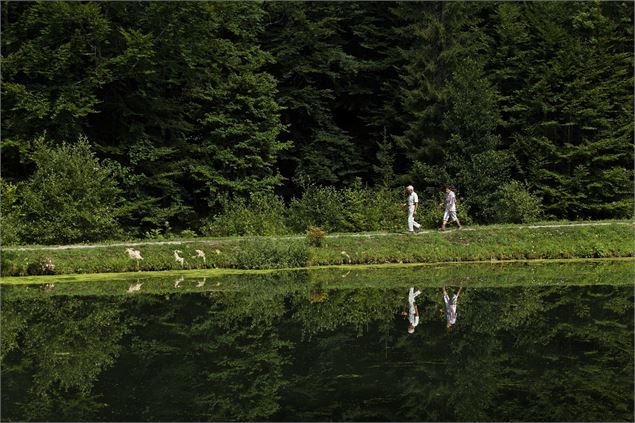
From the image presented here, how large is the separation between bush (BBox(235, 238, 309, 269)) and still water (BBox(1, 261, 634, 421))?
3.58 m

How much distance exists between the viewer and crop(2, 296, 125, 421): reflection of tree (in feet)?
36.8

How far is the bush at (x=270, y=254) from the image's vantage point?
2656 cm

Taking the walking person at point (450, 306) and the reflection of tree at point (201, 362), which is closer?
the reflection of tree at point (201, 362)

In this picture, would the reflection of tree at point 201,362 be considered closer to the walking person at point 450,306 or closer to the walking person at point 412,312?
the walking person at point 412,312

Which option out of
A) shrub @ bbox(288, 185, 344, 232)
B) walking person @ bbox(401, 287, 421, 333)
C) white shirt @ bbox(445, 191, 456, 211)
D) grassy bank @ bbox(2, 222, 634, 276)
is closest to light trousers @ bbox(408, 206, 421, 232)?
grassy bank @ bbox(2, 222, 634, 276)

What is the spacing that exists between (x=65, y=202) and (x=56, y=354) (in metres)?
15.3

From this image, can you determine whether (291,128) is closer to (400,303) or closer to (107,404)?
(400,303)

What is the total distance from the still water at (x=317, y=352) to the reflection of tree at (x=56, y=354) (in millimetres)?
43

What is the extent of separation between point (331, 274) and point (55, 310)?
957cm

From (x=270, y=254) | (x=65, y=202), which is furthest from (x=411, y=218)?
→ (x=65, y=202)

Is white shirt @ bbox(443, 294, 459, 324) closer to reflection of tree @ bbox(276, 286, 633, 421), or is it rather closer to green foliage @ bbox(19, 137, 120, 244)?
reflection of tree @ bbox(276, 286, 633, 421)

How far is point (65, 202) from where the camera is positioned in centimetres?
2888

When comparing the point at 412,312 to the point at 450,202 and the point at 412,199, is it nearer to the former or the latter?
the point at 412,199

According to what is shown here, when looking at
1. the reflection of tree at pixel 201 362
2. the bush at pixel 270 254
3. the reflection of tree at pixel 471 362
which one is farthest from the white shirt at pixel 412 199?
the reflection of tree at pixel 201 362
